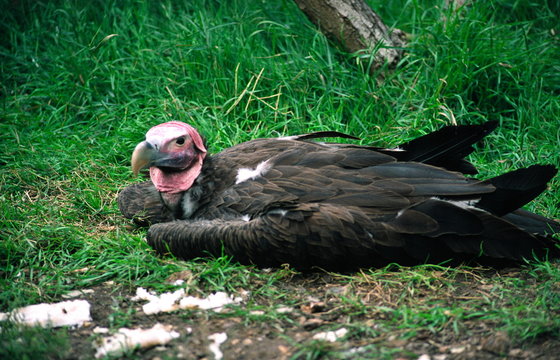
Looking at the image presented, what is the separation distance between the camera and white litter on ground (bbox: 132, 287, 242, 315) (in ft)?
12.7

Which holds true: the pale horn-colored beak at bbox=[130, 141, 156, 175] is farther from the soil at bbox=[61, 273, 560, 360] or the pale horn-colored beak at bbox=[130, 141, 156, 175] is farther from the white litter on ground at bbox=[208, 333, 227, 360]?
the white litter on ground at bbox=[208, 333, 227, 360]

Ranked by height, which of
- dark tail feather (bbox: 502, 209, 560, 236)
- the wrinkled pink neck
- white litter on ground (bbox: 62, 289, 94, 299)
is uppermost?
the wrinkled pink neck

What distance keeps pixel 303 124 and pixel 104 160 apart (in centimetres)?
171

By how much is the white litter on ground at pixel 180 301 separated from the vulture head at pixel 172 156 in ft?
2.88

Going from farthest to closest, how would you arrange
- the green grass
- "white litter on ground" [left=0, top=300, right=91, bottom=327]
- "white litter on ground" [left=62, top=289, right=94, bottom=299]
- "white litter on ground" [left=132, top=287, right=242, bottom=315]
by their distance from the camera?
the green grass < "white litter on ground" [left=62, top=289, right=94, bottom=299] < "white litter on ground" [left=132, top=287, right=242, bottom=315] < "white litter on ground" [left=0, top=300, right=91, bottom=327]

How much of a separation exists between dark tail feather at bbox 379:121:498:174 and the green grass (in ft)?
2.65

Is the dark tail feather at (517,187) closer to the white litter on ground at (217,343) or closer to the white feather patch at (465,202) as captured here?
the white feather patch at (465,202)

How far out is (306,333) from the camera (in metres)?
3.62

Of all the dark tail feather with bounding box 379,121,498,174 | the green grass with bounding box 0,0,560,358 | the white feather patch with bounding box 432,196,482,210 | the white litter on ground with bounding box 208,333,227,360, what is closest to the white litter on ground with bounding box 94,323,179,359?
the white litter on ground with bounding box 208,333,227,360

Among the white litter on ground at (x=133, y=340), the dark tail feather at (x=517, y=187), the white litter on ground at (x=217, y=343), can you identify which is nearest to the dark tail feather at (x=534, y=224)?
the dark tail feather at (x=517, y=187)

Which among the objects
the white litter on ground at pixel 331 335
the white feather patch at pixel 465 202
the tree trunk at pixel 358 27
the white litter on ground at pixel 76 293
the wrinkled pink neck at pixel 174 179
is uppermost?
the tree trunk at pixel 358 27

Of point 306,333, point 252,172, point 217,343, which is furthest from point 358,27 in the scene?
point 217,343

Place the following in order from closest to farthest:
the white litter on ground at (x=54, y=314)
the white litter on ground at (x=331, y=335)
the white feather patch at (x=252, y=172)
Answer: the white litter on ground at (x=331, y=335), the white litter on ground at (x=54, y=314), the white feather patch at (x=252, y=172)

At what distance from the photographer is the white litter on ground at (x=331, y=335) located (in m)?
3.53
